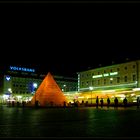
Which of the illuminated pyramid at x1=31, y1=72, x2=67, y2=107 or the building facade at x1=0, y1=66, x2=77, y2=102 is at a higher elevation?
the building facade at x1=0, y1=66, x2=77, y2=102

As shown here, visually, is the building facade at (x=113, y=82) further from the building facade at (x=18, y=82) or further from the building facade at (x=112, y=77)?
the building facade at (x=18, y=82)

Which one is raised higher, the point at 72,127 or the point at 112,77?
the point at 112,77

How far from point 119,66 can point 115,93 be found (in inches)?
405

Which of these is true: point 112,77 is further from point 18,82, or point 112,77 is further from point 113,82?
A: point 18,82

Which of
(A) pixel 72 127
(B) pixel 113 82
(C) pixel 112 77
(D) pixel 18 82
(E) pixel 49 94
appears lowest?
(A) pixel 72 127

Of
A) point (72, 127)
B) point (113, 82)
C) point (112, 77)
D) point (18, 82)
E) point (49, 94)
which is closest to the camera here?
point (72, 127)

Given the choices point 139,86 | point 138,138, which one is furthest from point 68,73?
point 138,138

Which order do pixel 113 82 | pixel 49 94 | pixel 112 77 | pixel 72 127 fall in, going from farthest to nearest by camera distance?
pixel 112 77 → pixel 113 82 → pixel 49 94 → pixel 72 127

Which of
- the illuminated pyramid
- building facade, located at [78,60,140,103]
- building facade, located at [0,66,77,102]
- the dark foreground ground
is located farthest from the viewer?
building facade, located at [0,66,77,102]

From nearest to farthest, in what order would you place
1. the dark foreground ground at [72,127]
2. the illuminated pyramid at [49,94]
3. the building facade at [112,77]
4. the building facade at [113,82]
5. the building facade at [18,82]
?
the dark foreground ground at [72,127] → the illuminated pyramid at [49,94] → the building facade at [113,82] → the building facade at [112,77] → the building facade at [18,82]

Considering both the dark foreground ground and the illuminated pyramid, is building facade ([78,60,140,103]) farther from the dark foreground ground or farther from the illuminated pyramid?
the dark foreground ground

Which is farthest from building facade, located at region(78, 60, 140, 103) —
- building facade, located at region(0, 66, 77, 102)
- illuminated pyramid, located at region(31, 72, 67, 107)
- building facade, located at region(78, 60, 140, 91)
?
building facade, located at region(0, 66, 77, 102)

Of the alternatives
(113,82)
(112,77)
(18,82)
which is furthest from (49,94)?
(18,82)

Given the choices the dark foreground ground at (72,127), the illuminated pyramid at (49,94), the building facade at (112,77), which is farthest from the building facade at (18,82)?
the dark foreground ground at (72,127)
